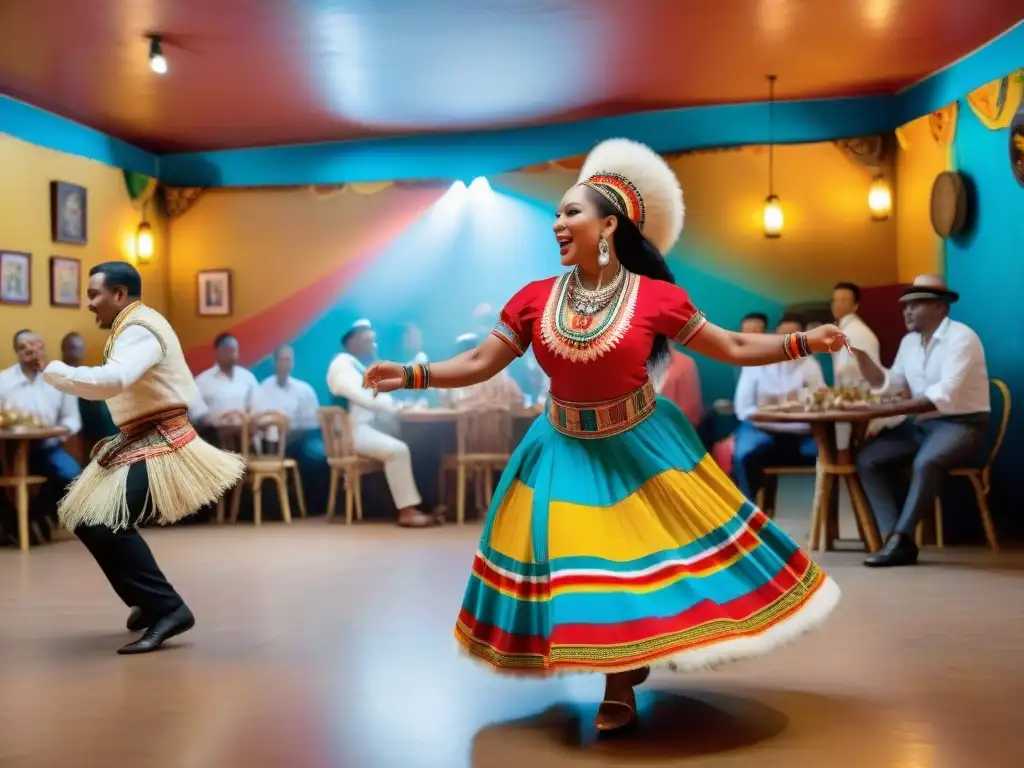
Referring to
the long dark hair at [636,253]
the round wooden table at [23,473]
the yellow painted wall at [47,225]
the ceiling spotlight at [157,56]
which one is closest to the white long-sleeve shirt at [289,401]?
the yellow painted wall at [47,225]

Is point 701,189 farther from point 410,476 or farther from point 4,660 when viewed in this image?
point 4,660

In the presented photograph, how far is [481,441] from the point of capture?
357 inches

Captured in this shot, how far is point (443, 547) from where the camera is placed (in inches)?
298

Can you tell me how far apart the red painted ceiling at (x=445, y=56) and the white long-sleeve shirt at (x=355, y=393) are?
2077mm

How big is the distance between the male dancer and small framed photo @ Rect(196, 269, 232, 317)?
6.44 metres

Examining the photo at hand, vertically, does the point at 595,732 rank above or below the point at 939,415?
below

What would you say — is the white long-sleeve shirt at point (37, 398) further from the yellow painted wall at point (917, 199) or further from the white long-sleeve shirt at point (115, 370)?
the yellow painted wall at point (917, 199)

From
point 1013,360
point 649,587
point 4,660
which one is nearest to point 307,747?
point 649,587

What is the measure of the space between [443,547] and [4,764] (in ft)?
15.2

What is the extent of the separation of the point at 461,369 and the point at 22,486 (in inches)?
205

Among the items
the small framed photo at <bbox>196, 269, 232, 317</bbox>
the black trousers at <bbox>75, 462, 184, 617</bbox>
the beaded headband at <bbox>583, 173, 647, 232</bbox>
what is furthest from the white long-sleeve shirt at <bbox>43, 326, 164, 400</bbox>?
the small framed photo at <bbox>196, 269, 232, 317</bbox>

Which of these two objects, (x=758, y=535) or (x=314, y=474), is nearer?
(x=758, y=535)

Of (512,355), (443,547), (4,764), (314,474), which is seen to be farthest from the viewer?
(314,474)

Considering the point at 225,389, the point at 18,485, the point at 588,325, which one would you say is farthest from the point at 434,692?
the point at 225,389
